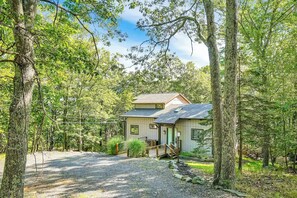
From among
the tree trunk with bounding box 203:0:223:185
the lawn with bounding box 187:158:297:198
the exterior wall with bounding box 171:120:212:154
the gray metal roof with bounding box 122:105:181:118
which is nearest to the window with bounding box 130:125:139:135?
the gray metal roof with bounding box 122:105:181:118

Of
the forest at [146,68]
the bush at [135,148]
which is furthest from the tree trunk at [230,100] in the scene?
the bush at [135,148]

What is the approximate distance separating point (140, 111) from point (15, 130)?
67.1 feet

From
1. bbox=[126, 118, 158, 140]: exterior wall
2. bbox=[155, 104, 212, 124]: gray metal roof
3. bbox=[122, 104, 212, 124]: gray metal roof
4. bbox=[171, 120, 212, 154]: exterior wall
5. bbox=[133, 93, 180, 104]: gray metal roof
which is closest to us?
bbox=[155, 104, 212, 124]: gray metal roof

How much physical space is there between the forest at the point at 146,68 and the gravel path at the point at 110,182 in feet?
4.83

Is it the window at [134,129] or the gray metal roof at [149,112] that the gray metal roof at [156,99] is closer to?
the gray metal roof at [149,112]

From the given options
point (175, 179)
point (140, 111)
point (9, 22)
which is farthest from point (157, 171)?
point (140, 111)

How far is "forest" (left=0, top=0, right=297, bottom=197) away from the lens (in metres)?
4.29

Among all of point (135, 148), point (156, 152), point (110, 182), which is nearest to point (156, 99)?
point (156, 152)

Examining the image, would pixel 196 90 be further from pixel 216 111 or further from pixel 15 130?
pixel 15 130

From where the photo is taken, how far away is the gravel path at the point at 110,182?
24.5 ft

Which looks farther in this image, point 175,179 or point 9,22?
point 175,179

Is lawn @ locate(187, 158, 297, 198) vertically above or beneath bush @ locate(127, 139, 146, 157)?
beneath

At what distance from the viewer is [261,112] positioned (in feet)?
34.0

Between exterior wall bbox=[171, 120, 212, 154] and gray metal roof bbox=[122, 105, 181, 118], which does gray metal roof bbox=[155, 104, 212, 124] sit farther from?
gray metal roof bbox=[122, 105, 181, 118]
